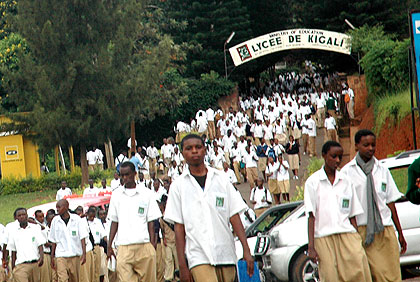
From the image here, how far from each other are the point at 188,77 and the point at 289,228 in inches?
1525

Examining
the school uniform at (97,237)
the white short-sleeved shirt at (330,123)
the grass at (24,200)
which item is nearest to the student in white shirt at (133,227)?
the school uniform at (97,237)

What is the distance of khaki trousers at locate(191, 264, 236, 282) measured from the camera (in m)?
7.21

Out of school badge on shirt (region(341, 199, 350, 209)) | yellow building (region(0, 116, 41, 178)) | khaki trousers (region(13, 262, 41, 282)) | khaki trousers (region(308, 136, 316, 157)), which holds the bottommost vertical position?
khaki trousers (region(13, 262, 41, 282))

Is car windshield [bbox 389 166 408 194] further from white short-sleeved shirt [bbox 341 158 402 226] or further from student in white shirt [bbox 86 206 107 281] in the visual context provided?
student in white shirt [bbox 86 206 107 281]

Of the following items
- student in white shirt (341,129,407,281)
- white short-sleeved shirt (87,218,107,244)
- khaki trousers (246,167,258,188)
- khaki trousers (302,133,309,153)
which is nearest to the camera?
student in white shirt (341,129,407,281)

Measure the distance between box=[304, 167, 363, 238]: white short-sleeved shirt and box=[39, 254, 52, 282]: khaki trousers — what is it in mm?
7799

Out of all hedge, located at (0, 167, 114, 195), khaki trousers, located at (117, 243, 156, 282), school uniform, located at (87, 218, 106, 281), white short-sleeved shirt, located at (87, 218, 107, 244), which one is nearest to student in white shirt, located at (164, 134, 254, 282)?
khaki trousers, located at (117, 243, 156, 282)

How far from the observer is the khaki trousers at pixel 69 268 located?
44.8ft

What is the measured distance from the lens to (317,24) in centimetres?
4872

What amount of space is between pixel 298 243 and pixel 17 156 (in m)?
29.5

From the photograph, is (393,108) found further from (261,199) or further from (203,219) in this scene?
(203,219)

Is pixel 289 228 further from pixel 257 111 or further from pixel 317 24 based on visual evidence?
pixel 317 24

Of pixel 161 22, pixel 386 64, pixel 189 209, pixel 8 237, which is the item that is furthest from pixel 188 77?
pixel 189 209

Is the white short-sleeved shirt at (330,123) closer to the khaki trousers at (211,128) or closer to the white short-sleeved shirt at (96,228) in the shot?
the khaki trousers at (211,128)
